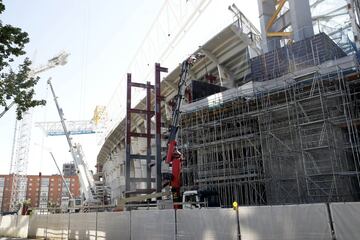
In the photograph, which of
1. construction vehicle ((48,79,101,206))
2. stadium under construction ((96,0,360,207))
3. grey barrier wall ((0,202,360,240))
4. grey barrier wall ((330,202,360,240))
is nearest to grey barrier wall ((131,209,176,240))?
grey barrier wall ((0,202,360,240))

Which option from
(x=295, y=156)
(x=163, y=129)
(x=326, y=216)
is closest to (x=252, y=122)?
(x=295, y=156)

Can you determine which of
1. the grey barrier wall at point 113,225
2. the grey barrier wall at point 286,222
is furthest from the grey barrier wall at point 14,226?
the grey barrier wall at point 286,222

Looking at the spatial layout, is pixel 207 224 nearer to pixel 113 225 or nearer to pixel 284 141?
pixel 113 225

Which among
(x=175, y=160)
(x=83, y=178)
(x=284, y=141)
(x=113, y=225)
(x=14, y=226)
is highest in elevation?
(x=83, y=178)

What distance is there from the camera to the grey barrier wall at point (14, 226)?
21547mm

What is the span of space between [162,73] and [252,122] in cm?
1456

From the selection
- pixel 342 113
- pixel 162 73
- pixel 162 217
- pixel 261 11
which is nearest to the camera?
pixel 162 217

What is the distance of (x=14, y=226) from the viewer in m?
22.8

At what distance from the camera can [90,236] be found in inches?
643

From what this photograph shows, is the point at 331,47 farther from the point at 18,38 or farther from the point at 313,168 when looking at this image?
the point at 18,38

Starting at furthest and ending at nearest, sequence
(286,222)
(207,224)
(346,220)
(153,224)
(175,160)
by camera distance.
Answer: (175,160) < (153,224) < (207,224) < (286,222) < (346,220)

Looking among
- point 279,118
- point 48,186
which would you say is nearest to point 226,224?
point 279,118

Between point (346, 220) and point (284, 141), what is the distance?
37.7 feet

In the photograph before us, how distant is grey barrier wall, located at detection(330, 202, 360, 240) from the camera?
7.49 meters
